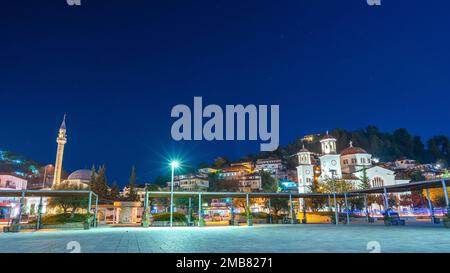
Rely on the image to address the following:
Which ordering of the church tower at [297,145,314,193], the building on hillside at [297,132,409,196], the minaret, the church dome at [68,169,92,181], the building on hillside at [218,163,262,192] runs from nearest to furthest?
the minaret → the building on hillside at [297,132,409,196] → the church tower at [297,145,314,193] → the church dome at [68,169,92,181] → the building on hillside at [218,163,262,192]

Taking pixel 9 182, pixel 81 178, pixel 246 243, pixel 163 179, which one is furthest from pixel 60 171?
pixel 246 243

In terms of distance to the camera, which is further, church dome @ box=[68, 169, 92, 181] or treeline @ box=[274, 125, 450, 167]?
treeline @ box=[274, 125, 450, 167]

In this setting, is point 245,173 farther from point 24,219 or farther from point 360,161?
point 24,219

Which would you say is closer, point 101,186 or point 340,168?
point 101,186

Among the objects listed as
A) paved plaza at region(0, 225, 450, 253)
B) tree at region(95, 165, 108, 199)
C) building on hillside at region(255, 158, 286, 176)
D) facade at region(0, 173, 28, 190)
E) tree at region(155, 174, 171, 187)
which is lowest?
paved plaza at region(0, 225, 450, 253)

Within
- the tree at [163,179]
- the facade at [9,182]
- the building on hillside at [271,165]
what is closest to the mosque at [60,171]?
the facade at [9,182]

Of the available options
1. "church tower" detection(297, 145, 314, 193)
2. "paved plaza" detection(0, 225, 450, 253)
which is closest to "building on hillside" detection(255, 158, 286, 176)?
"church tower" detection(297, 145, 314, 193)

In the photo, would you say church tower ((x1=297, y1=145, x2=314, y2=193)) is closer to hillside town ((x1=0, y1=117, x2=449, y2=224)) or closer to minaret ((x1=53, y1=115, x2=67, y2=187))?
hillside town ((x1=0, y1=117, x2=449, y2=224))

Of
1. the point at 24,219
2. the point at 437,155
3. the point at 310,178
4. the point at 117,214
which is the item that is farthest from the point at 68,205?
the point at 437,155

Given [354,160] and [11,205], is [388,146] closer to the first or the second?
[354,160]

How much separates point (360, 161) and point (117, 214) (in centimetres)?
6565
